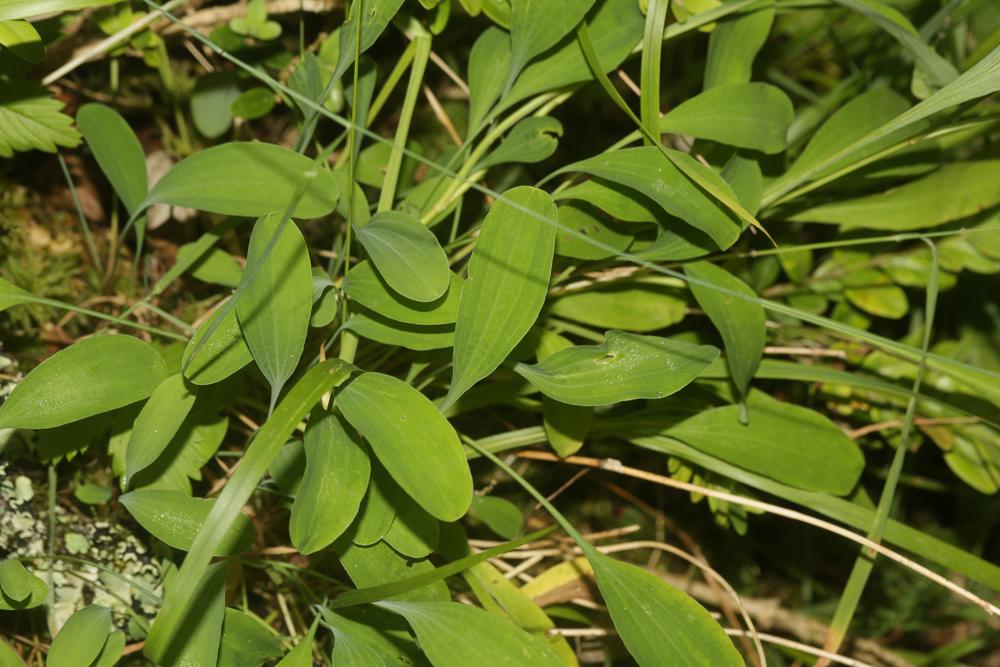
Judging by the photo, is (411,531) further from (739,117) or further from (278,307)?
Answer: (739,117)

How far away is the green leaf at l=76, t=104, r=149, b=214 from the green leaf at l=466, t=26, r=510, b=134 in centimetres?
34

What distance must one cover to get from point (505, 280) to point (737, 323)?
25cm

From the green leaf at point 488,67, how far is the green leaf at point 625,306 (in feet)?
0.69

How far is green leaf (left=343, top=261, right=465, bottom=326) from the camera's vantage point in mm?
662

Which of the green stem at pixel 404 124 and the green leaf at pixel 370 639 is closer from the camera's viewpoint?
the green leaf at pixel 370 639

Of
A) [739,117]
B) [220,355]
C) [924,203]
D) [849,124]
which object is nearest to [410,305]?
[220,355]

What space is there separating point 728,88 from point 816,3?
169 millimetres

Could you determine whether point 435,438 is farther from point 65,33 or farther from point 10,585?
point 65,33

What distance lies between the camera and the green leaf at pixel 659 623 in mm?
672

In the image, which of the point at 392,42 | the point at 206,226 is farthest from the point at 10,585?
the point at 392,42

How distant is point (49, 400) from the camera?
66 cm

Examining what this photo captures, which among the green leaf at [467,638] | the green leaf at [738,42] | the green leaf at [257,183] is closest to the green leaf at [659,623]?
the green leaf at [467,638]

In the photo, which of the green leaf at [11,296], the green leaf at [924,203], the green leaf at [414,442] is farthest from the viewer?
the green leaf at [924,203]

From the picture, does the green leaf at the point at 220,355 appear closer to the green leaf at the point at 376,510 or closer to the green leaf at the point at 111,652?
the green leaf at the point at 376,510
